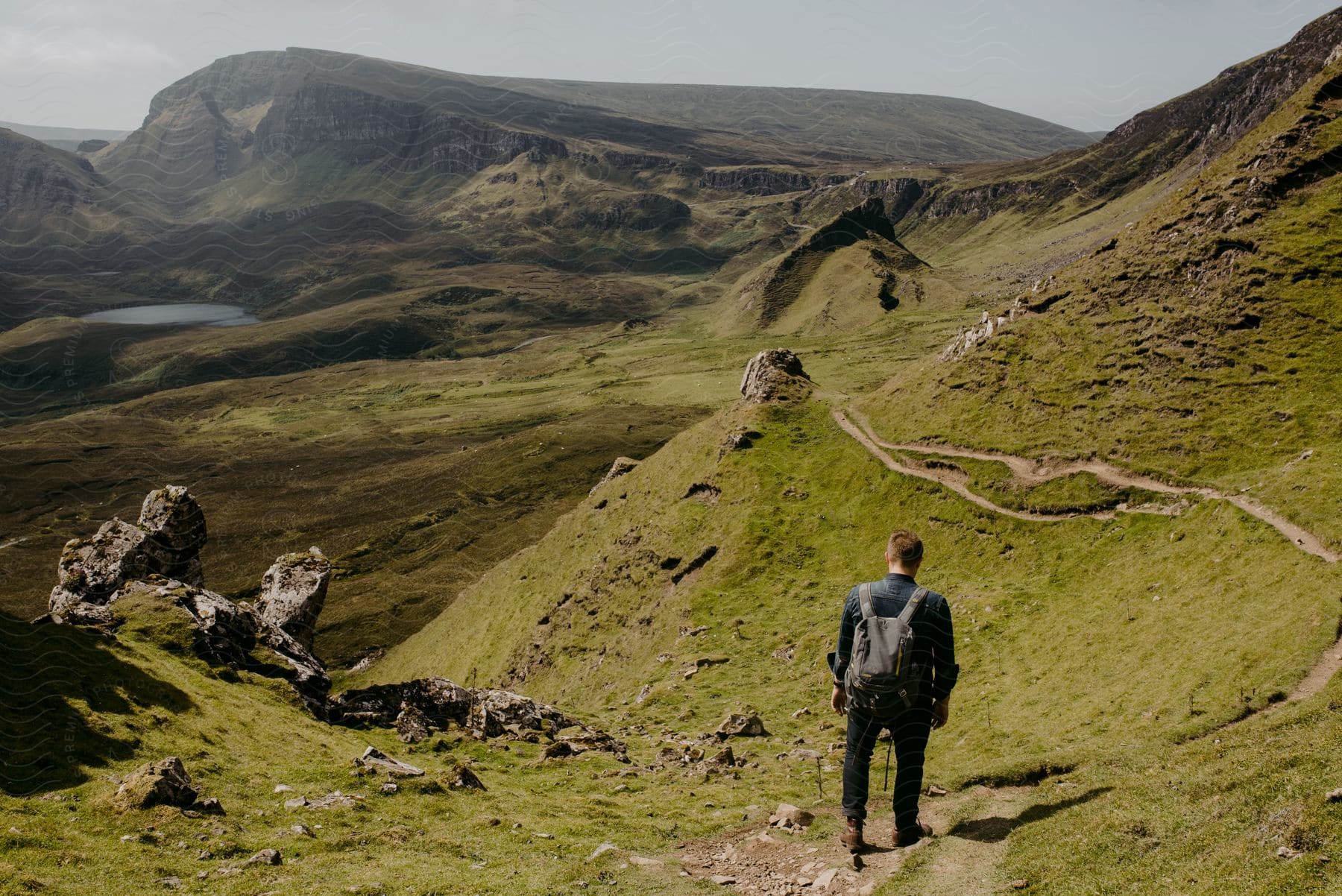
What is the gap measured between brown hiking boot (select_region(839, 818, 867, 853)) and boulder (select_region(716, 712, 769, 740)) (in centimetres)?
2249

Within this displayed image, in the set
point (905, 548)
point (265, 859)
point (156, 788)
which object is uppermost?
point (905, 548)

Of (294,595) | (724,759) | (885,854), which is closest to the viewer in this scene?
(885,854)

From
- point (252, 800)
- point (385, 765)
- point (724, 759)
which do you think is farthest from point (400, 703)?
point (724, 759)

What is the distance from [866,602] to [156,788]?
69.1 ft

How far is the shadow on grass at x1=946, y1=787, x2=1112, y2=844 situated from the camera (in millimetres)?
17391

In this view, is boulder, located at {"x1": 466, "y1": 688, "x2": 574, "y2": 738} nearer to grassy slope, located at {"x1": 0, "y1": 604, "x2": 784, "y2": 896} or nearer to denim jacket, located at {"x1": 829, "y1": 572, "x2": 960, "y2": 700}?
grassy slope, located at {"x1": 0, "y1": 604, "x2": 784, "y2": 896}

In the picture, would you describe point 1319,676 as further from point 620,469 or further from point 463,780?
point 620,469

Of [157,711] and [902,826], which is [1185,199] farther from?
[157,711]

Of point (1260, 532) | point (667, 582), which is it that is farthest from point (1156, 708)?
point (667, 582)

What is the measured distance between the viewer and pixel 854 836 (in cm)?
1708

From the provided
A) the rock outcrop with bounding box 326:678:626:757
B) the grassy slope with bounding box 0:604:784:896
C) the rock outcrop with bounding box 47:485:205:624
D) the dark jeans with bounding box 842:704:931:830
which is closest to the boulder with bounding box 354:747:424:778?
the grassy slope with bounding box 0:604:784:896

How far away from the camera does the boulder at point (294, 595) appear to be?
57.9m

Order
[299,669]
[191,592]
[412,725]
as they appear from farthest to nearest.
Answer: [191,592] < [299,669] < [412,725]

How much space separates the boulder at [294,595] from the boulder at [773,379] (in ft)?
164
